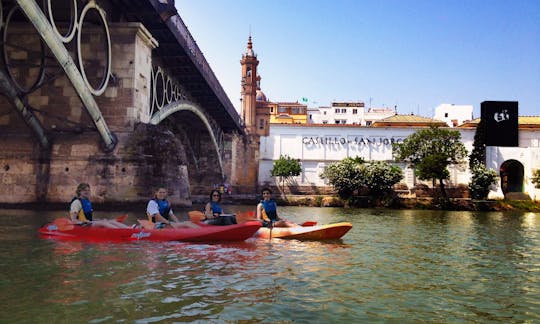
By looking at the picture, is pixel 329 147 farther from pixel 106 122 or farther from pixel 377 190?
pixel 106 122

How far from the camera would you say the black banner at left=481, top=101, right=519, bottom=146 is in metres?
48.5

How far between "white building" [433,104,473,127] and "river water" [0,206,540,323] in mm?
58725

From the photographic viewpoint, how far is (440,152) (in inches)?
1861

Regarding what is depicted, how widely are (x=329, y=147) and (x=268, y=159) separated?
7.38m

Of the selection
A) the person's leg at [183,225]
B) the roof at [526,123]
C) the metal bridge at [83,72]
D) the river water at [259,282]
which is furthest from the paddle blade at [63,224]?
the roof at [526,123]

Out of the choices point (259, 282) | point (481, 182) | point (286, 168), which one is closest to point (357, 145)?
point (286, 168)

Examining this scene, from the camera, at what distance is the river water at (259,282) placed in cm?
628

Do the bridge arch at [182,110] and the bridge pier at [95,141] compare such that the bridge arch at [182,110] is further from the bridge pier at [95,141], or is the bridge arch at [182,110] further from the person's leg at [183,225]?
the person's leg at [183,225]

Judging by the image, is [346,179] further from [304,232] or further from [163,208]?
[163,208]

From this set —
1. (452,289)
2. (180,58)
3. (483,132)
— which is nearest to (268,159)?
(483,132)

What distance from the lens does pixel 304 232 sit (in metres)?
13.8

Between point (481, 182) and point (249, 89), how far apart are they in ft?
103

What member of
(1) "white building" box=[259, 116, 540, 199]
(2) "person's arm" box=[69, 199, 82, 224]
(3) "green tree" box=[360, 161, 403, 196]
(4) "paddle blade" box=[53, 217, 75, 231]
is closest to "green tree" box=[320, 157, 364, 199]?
(3) "green tree" box=[360, 161, 403, 196]

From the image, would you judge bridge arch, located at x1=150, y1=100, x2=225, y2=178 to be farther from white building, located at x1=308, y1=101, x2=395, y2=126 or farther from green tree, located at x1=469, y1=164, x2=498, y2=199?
white building, located at x1=308, y1=101, x2=395, y2=126
